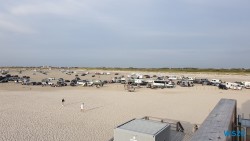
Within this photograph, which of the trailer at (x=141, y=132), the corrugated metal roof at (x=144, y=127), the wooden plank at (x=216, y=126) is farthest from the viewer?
the corrugated metal roof at (x=144, y=127)

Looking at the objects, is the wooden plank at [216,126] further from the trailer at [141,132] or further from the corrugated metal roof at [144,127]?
the corrugated metal roof at [144,127]

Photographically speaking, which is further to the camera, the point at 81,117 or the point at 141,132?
the point at 81,117

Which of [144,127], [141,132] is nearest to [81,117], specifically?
[144,127]

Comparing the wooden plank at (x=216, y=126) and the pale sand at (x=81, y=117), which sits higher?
the wooden plank at (x=216, y=126)

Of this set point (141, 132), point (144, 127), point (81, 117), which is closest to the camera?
point (141, 132)

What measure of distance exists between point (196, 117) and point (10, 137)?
16714 millimetres

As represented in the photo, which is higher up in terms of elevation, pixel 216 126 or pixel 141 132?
pixel 216 126

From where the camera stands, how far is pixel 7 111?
24.8 m

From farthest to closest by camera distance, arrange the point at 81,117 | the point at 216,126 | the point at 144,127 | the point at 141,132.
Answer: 1. the point at 81,117
2. the point at 144,127
3. the point at 141,132
4. the point at 216,126

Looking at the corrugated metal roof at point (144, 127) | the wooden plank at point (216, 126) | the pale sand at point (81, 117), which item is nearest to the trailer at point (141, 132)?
the corrugated metal roof at point (144, 127)

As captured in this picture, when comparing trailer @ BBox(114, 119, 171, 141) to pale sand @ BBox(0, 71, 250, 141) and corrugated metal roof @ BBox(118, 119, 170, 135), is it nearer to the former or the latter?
corrugated metal roof @ BBox(118, 119, 170, 135)

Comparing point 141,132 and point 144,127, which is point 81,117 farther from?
point 141,132

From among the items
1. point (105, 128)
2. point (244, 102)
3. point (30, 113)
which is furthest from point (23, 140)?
point (244, 102)

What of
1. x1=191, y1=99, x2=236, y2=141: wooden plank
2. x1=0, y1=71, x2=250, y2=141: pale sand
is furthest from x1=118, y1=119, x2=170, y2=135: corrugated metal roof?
x1=0, y1=71, x2=250, y2=141: pale sand
